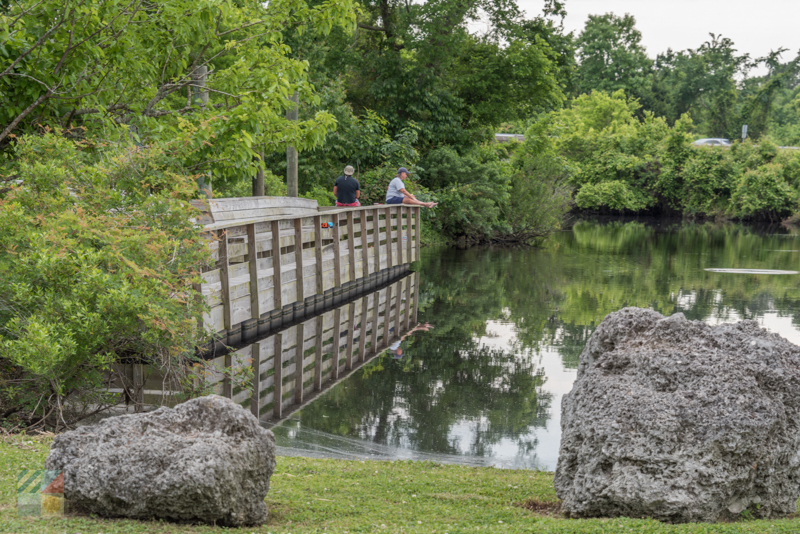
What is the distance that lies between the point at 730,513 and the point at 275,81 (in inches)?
331

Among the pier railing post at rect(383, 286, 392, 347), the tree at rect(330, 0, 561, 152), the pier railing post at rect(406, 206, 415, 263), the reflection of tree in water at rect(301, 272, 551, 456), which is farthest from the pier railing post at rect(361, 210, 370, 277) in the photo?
the tree at rect(330, 0, 561, 152)

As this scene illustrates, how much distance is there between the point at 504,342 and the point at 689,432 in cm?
817

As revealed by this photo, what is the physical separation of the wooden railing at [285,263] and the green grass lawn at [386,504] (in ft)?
9.61

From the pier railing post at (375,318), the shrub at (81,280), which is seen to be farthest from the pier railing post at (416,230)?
the shrub at (81,280)

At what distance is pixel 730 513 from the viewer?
16.3 feet

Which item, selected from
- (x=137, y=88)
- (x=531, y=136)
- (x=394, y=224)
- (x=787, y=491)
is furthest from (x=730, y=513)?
(x=531, y=136)

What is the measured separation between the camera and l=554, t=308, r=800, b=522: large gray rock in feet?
15.6

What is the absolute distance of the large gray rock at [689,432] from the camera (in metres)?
4.75

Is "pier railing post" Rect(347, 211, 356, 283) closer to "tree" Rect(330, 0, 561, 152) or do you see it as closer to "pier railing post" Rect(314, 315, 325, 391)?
"pier railing post" Rect(314, 315, 325, 391)

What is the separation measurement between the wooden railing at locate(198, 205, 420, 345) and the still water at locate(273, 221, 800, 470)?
1812 mm

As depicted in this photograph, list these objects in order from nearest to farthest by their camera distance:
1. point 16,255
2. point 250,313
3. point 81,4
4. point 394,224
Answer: point 16,255, point 81,4, point 250,313, point 394,224

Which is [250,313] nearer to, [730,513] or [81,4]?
[81,4]

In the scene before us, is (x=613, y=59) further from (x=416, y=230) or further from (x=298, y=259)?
(x=298, y=259)

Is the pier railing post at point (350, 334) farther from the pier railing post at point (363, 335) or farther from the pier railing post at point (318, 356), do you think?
the pier railing post at point (318, 356)
